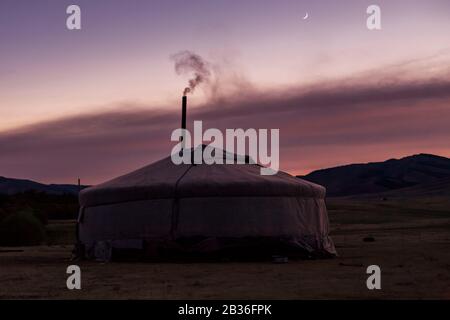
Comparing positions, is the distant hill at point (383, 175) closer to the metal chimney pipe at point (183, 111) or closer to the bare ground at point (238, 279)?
the metal chimney pipe at point (183, 111)

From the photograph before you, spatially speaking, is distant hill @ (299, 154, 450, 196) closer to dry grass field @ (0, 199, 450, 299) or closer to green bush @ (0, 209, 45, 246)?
green bush @ (0, 209, 45, 246)

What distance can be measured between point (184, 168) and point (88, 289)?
23.0 feet

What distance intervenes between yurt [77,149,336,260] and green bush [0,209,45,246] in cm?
1213

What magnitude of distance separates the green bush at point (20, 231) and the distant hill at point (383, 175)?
103 m

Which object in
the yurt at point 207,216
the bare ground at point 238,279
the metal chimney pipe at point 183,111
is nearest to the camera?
the bare ground at point 238,279

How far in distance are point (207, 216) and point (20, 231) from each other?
47.5 ft

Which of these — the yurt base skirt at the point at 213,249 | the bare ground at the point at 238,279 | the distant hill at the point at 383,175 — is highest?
the distant hill at the point at 383,175

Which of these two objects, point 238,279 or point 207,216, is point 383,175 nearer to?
point 207,216

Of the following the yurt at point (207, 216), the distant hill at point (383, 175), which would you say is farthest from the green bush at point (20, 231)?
the distant hill at point (383, 175)

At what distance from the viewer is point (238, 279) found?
12.5m

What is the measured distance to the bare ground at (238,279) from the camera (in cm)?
1048

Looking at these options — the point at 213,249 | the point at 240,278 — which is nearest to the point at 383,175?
the point at 213,249
